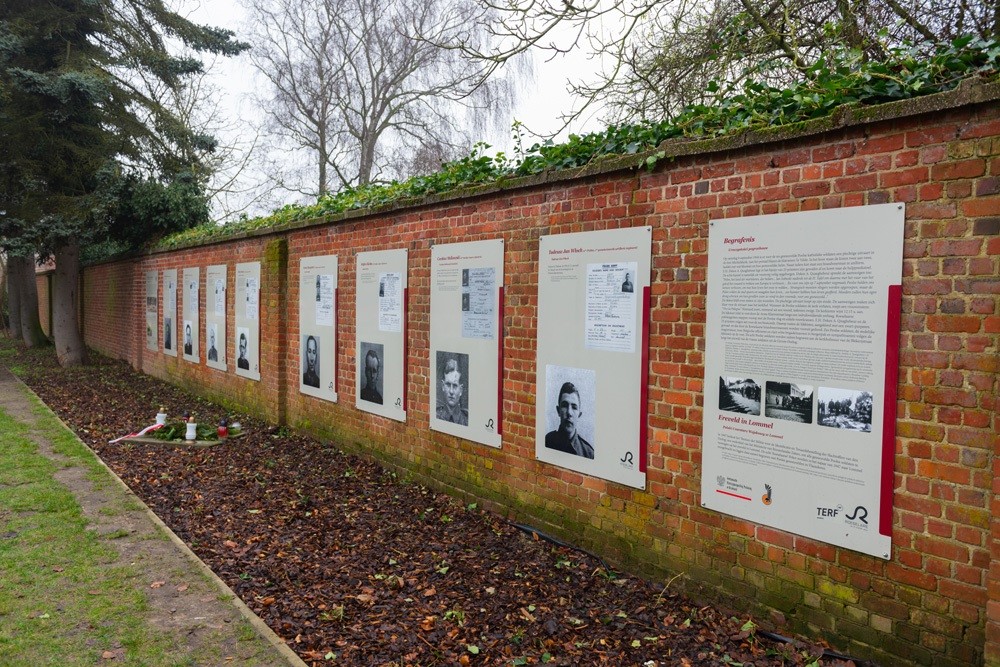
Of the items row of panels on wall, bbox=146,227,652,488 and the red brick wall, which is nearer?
the red brick wall

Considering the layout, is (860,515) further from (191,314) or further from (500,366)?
(191,314)

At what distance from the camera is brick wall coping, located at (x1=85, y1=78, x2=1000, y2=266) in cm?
312

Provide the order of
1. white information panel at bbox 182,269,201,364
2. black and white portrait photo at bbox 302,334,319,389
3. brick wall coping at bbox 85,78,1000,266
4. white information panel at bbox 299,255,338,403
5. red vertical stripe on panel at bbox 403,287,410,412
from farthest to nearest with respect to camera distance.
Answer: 1. white information panel at bbox 182,269,201,364
2. black and white portrait photo at bbox 302,334,319,389
3. white information panel at bbox 299,255,338,403
4. red vertical stripe on panel at bbox 403,287,410,412
5. brick wall coping at bbox 85,78,1000,266

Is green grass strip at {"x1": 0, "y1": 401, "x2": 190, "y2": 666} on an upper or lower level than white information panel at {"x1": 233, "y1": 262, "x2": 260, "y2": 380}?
lower

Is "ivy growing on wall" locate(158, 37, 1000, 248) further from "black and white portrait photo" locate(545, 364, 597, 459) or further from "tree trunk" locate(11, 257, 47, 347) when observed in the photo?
"tree trunk" locate(11, 257, 47, 347)

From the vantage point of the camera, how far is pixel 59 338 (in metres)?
17.4

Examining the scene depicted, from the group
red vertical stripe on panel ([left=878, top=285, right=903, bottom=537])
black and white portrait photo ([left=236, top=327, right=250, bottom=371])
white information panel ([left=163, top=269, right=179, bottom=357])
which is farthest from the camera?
white information panel ([left=163, top=269, right=179, bottom=357])

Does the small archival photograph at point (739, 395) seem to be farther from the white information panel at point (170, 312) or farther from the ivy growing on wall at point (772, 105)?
the white information panel at point (170, 312)

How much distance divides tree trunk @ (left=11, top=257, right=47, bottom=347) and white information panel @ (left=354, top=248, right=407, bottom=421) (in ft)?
59.0

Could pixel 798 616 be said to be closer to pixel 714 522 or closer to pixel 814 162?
pixel 714 522

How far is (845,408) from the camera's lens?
3543mm

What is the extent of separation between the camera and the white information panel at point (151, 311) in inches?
610

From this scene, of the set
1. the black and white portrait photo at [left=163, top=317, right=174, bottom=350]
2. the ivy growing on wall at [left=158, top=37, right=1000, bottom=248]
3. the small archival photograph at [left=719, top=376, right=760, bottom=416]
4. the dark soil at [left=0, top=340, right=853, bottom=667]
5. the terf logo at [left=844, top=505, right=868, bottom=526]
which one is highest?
the ivy growing on wall at [left=158, top=37, right=1000, bottom=248]

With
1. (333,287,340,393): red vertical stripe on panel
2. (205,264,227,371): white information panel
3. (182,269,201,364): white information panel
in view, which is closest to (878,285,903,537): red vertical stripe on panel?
(333,287,340,393): red vertical stripe on panel
